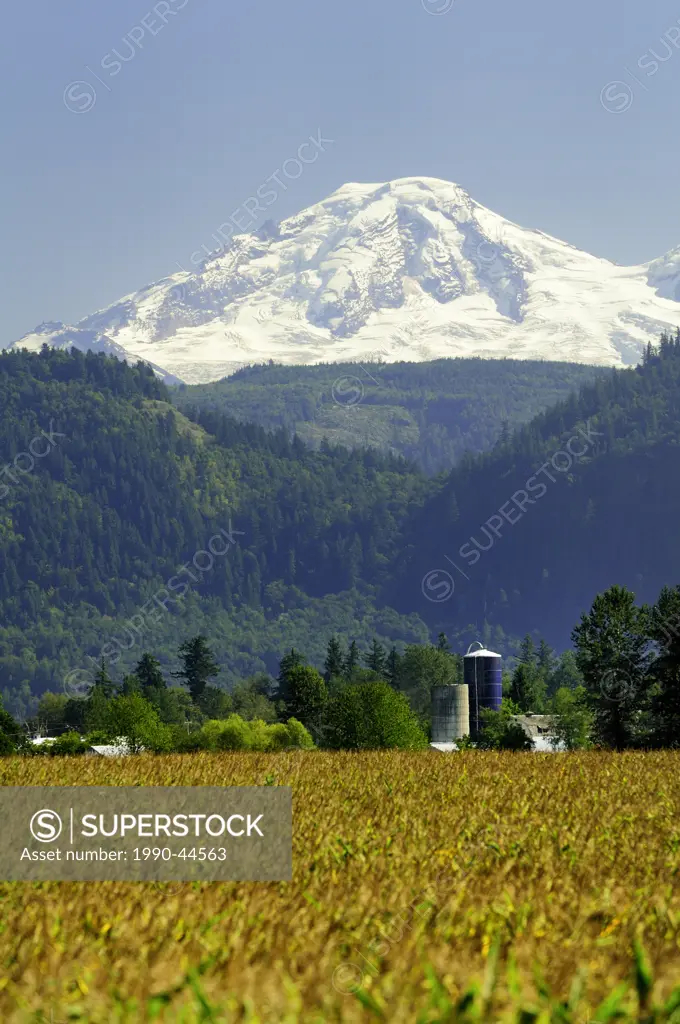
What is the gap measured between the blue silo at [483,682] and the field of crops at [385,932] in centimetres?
15439

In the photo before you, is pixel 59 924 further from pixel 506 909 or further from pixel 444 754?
pixel 444 754

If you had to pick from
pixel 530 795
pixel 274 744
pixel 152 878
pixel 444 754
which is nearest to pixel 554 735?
pixel 274 744

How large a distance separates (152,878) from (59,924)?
254 centimetres

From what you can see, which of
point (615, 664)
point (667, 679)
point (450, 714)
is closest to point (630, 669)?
point (615, 664)

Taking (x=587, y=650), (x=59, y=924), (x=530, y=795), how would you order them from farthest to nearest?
(x=587, y=650), (x=530, y=795), (x=59, y=924)

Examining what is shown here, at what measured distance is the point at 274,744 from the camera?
142 meters

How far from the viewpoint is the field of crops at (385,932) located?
1129 centimetres

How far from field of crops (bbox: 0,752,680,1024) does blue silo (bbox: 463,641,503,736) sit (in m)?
154

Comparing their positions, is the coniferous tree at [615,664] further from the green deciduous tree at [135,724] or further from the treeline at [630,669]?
the green deciduous tree at [135,724]
